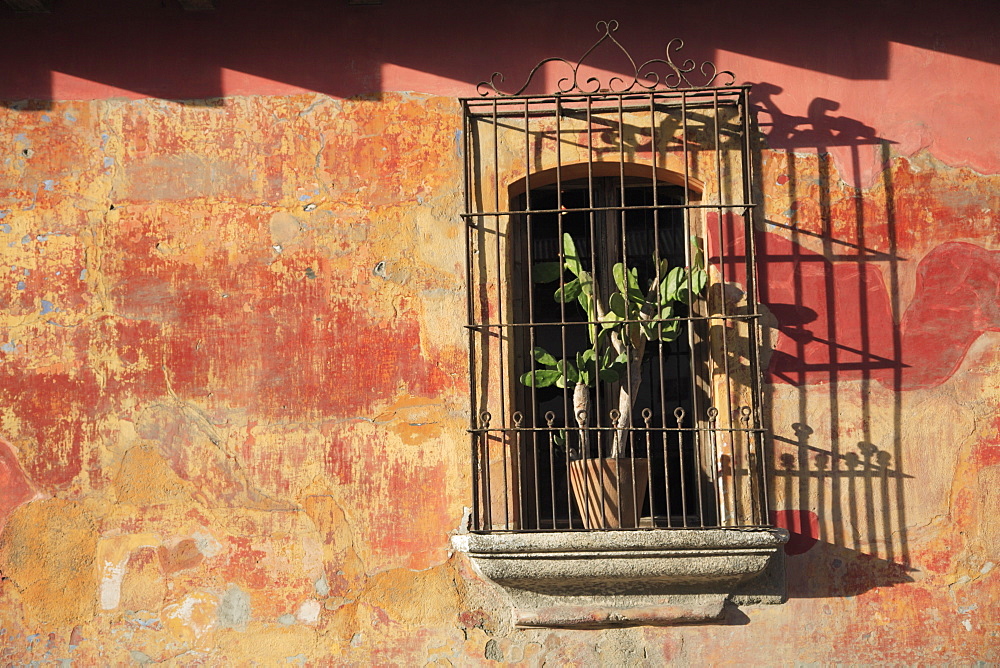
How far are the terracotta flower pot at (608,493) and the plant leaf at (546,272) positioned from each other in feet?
2.65

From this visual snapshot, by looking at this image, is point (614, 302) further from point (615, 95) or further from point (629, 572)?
point (629, 572)

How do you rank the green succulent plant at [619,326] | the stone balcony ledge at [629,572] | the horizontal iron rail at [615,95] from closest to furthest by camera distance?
the stone balcony ledge at [629,572] → the green succulent plant at [619,326] → the horizontal iron rail at [615,95]

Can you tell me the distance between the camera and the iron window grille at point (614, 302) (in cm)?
453

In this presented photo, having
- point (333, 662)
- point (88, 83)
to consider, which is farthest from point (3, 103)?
point (333, 662)

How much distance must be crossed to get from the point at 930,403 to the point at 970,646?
100cm

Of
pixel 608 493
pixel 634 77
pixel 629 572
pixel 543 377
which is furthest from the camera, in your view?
pixel 634 77

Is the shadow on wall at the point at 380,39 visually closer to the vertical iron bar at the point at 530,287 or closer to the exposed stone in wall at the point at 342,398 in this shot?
the exposed stone in wall at the point at 342,398

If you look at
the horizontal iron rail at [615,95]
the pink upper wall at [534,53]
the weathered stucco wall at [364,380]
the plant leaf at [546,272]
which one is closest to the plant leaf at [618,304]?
the plant leaf at [546,272]

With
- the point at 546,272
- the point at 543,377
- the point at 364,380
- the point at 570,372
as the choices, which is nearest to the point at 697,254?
the point at 546,272

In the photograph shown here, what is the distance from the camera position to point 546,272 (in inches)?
187

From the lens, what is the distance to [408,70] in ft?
16.0

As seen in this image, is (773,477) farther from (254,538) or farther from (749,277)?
(254,538)

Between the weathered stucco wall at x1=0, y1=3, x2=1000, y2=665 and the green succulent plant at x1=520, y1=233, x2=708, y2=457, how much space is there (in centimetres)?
37

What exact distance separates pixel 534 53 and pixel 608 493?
198 centimetres
